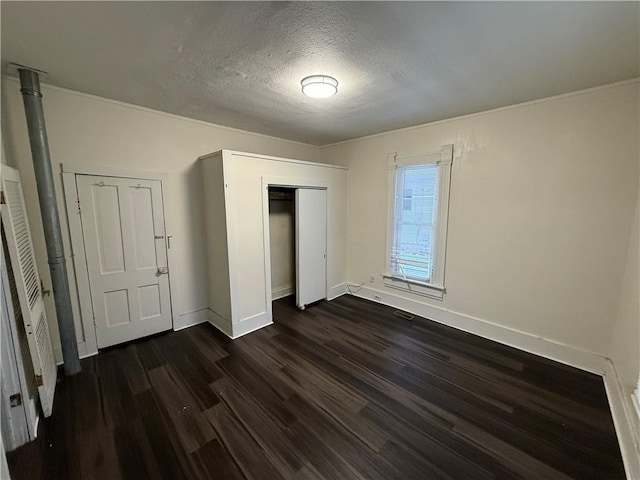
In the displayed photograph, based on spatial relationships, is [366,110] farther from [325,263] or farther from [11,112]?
[11,112]

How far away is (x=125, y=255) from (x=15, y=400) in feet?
4.88

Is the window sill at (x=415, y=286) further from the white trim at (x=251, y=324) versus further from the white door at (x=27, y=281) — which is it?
the white door at (x=27, y=281)

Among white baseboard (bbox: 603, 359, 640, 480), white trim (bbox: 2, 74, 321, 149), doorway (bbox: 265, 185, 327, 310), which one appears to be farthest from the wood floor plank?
white trim (bbox: 2, 74, 321, 149)

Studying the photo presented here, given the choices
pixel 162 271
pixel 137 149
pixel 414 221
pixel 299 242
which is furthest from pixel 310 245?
pixel 137 149

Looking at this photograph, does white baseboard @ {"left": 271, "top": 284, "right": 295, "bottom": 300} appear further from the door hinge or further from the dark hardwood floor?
the door hinge

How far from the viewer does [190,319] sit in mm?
3439

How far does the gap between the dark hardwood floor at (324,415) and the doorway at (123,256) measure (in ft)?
0.99

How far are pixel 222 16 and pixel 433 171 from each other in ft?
9.52

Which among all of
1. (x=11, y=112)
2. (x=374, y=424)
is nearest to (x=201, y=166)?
(x=11, y=112)

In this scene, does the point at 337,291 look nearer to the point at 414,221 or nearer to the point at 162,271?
the point at 414,221

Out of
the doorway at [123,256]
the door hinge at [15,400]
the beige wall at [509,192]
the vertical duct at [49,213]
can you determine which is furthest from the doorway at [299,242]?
the door hinge at [15,400]

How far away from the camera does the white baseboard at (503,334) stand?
8.36 ft

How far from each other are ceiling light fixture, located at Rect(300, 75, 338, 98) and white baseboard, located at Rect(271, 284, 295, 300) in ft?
10.2

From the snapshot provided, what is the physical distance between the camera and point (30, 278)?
Result: 6.61 feet
